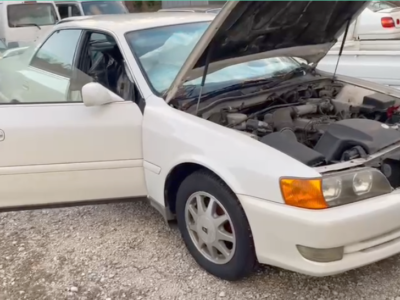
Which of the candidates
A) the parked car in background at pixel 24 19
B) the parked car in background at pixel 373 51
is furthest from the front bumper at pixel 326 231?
the parked car in background at pixel 24 19

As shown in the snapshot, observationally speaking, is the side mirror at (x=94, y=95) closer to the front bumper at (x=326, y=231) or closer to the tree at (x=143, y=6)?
the front bumper at (x=326, y=231)

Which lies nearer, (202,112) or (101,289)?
(101,289)

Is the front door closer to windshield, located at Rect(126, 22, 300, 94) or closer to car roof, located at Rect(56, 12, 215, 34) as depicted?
windshield, located at Rect(126, 22, 300, 94)

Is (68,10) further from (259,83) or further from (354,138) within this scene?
(354,138)

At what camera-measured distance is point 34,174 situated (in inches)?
→ 129

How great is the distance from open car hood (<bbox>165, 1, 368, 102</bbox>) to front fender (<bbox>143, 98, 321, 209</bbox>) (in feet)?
0.71

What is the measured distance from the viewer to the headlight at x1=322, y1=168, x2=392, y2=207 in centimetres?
241

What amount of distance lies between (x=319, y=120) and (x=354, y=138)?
21.5 inches

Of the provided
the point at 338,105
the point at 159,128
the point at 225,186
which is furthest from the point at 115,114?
the point at 338,105

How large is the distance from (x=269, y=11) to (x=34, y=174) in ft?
6.12

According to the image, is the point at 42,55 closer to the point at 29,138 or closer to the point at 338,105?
the point at 29,138

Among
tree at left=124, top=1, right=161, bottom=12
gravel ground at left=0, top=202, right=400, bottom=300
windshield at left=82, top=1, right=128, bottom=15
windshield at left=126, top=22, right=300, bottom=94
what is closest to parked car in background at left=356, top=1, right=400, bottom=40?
windshield at left=126, top=22, right=300, bottom=94

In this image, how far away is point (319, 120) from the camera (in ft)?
10.7

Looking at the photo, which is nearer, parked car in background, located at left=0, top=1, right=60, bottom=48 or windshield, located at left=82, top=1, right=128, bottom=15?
parked car in background, located at left=0, top=1, right=60, bottom=48
